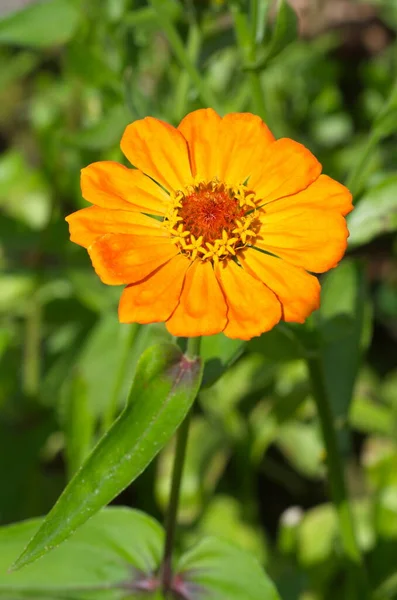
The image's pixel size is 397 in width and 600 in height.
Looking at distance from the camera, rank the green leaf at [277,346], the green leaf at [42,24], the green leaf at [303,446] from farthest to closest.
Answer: the green leaf at [303,446], the green leaf at [42,24], the green leaf at [277,346]

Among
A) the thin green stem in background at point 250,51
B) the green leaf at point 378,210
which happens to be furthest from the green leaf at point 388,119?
the thin green stem in background at point 250,51

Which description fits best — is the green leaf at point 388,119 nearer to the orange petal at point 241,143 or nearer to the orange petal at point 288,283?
the orange petal at point 241,143

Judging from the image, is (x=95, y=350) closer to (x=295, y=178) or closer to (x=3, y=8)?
(x=295, y=178)

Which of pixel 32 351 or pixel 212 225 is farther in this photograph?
pixel 32 351

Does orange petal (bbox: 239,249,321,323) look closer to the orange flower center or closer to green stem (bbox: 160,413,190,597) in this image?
the orange flower center

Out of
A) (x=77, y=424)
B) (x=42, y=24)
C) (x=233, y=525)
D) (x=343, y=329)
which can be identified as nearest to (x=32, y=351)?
(x=77, y=424)

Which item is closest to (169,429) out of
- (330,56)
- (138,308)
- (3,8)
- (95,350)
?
(138,308)

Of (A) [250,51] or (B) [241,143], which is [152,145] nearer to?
(B) [241,143]
